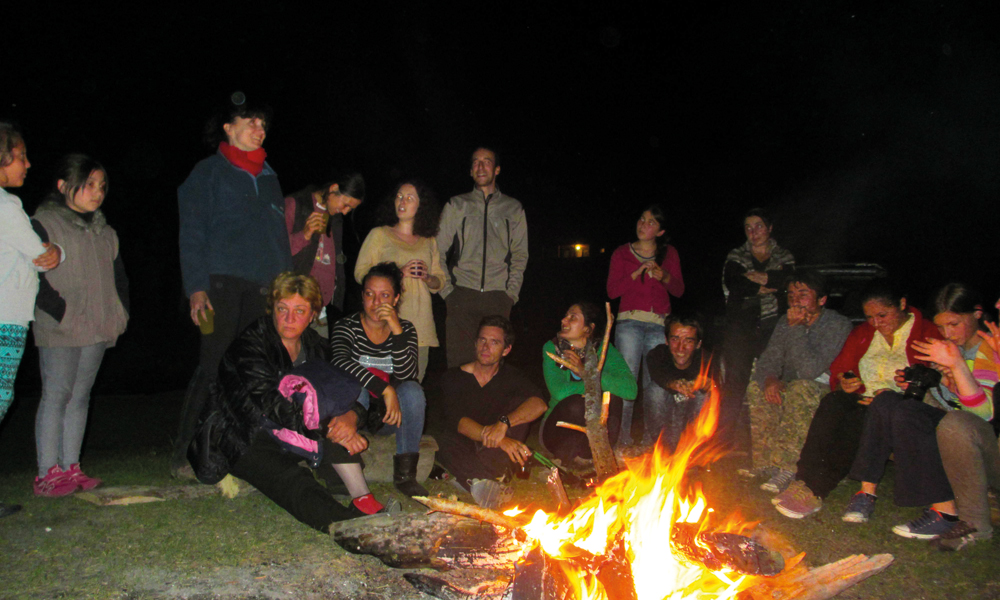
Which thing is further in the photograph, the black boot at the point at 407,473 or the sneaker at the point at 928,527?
the black boot at the point at 407,473

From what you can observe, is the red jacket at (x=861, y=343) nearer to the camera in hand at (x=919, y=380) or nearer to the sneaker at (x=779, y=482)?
the camera in hand at (x=919, y=380)

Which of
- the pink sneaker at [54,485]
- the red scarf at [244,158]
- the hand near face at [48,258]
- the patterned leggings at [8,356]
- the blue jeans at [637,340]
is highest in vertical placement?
the red scarf at [244,158]

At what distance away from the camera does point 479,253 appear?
490cm

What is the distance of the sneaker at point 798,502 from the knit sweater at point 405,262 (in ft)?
8.30

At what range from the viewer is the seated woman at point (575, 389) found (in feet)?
14.0

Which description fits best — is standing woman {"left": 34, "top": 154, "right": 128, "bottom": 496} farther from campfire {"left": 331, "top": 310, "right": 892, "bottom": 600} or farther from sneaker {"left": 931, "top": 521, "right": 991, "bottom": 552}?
sneaker {"left": 931, "top": 521, "right": 991, "bottom": 552}

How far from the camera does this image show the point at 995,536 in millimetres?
3342

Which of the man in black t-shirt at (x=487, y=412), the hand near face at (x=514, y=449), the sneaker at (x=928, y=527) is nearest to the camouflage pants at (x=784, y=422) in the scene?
the sneaker at (x=928, y=527)

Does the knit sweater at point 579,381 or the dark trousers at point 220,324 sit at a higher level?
the dark trousers at point 220,324

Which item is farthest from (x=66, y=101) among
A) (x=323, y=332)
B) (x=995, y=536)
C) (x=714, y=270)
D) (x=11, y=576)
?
(x=714, y=270)

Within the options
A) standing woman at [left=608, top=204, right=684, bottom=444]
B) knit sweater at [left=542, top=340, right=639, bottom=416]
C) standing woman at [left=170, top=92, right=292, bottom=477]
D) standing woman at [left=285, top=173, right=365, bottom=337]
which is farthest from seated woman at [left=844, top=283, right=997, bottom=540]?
standing woman at [left=170, top=92, right=292, bottom=477]

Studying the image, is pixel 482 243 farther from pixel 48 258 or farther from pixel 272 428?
pixel 48 258

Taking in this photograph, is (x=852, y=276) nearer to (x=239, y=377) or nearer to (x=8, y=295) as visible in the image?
(x=239, y=377)

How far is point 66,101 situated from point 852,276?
1495 centimetres
